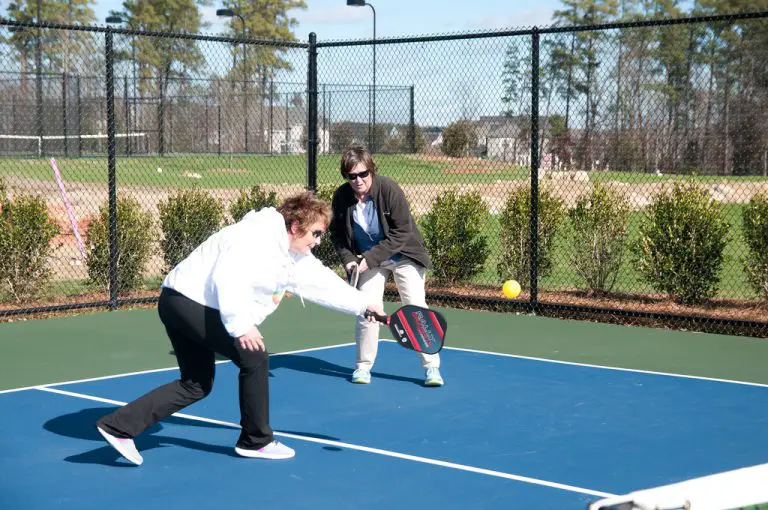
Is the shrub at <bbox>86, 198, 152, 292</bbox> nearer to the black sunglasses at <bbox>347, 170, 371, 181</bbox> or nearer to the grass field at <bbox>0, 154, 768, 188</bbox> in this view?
the black sunglasses at <bbox>347, 170, 371, 181</bbox>

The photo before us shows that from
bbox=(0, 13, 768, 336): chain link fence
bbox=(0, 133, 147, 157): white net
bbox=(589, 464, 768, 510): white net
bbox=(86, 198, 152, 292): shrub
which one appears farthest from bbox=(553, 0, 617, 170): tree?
bbox=(0, 133, 147, 157): white net

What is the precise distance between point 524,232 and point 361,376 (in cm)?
457

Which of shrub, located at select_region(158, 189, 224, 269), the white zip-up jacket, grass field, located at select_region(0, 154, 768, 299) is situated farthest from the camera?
grass field, located at select_region(0, 154, 768, 299)

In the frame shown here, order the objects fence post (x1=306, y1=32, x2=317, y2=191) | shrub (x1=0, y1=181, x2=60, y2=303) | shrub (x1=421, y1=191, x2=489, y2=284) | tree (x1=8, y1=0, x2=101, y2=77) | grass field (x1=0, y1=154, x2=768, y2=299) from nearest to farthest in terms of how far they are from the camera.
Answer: shrub (x1=0, y1=181, x2=60, y2=303), shrub (x1=421, y1=191, x2=489, y2=284), fence post (x1=306, y1=32, x2=317, y2=191), grass field (x1=0, y1=154, x2=768, y2=299), tree (x1=8, y1=0, x2=101, y2=77)

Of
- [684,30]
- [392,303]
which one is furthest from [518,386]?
[684,30]

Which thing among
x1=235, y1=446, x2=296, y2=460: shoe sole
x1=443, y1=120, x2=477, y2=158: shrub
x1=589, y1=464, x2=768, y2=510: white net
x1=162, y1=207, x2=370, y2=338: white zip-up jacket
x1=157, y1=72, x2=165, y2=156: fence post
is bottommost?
x1=235, y1=446, x2=296, y2=460: shoe sole

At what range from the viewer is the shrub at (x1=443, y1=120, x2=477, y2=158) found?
66.8 feet

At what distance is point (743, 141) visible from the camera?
2016cm

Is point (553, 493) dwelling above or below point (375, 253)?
below

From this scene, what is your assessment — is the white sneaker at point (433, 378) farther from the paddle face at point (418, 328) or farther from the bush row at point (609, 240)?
the bush row at point (609, 240)

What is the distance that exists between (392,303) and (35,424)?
589 centimetres

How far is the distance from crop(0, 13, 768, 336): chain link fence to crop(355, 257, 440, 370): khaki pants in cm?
333

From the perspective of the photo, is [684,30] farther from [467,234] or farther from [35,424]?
[35,424]

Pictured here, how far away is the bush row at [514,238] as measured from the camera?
11.0 meters
